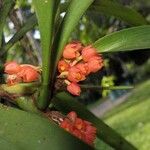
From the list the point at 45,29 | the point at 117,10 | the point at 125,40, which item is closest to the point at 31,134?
the point at 45,29

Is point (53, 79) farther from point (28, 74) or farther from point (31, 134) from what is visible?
point (31, 134)

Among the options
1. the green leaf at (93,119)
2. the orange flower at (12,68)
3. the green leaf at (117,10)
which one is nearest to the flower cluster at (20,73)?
the orange flower at (12,68)

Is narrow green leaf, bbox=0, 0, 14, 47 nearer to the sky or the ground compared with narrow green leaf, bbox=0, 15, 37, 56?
nearer to the sky

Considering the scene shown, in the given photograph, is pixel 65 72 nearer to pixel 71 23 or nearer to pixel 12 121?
pixel 71 23

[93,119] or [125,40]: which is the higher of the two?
[125,40]

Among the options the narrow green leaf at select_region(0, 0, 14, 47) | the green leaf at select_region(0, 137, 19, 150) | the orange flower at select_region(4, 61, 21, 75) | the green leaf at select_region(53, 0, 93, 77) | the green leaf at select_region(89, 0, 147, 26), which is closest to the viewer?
the green leaf at select_region(0, 137, 19, 150)

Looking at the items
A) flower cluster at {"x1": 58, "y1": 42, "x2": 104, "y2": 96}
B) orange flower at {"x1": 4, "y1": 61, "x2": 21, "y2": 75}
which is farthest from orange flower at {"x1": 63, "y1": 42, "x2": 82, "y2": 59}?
orange flower at {"x1": 4, "y1": 61, "x2": 21, "y2": 75}

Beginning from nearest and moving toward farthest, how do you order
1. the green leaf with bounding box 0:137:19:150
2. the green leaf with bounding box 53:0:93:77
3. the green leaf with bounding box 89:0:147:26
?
the green leaf with bounding box 0:137:19:150 → the green leaf with bounding box 53:0:93:77 → the green leaf with bounding box 89:0:147:26

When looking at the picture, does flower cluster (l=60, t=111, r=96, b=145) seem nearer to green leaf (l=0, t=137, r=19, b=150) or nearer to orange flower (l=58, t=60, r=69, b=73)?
orange flower (l=58, t=60, r=69, b=73)
